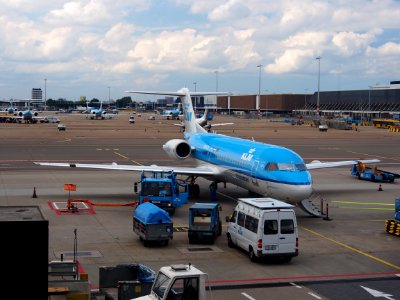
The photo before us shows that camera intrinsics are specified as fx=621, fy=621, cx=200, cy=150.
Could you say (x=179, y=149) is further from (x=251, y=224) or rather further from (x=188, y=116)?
(x=251, y=224)

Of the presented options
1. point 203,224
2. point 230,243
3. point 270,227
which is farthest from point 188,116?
point 270,227

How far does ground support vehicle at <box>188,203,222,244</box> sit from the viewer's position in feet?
91.9

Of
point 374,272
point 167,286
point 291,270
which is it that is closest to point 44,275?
point 167,286

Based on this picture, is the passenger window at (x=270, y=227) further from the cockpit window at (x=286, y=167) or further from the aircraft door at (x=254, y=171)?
the aircraft door at (x=254, y=171)

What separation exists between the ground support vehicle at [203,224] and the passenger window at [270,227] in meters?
3.96

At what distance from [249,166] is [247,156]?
109 cm

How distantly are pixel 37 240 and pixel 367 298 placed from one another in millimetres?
12786

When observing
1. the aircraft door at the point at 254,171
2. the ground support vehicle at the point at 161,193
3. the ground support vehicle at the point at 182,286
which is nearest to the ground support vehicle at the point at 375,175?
the aircraft door at the point at 254,171

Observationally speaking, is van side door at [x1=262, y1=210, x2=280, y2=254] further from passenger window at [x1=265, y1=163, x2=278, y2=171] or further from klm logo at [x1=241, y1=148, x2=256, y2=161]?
klm logo at [x1=241, y1=148, x2=256, y2=161]

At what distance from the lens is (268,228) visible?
24.7 meters

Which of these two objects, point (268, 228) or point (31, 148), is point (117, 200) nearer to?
point (268, 228)

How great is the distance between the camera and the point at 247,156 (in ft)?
118

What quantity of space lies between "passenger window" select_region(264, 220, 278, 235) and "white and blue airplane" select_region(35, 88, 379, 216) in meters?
6.46

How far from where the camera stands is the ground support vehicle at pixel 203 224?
28.0 m
